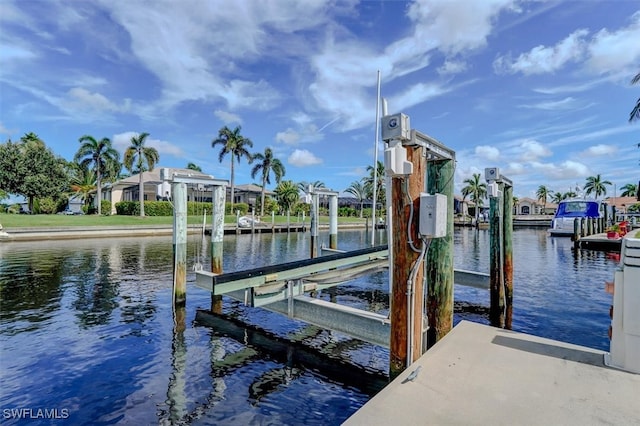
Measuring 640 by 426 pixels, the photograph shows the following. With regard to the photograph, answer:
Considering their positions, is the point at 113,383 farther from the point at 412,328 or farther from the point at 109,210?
the point at 109,210

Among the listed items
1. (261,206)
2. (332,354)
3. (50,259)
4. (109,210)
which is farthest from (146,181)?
(332,354)

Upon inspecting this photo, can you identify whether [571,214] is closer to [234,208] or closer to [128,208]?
[234,208]

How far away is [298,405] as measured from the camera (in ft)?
15.9

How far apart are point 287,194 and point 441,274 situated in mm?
54644

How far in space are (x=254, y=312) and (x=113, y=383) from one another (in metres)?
3.98

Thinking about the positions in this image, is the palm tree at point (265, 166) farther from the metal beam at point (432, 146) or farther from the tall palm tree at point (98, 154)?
the metal beam at point (432, 146)

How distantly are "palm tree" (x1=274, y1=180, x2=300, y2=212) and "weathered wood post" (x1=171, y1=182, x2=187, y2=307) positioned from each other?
49896 millimetres

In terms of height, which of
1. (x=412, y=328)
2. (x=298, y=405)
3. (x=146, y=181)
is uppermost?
(x=146, y=181)

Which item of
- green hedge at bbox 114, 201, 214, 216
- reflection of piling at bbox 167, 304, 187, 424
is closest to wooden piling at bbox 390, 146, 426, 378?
reflection of piling at bbox 167, 304, 187, 424

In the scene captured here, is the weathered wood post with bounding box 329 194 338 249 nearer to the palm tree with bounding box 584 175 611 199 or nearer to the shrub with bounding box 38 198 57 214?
the shrub with bounding box 38 198 57 214

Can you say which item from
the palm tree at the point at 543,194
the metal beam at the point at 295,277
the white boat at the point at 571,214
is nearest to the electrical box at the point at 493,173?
the metal beam at the point at 295,277

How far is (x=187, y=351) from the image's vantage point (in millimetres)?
6664

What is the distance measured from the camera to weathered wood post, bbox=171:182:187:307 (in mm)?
8742

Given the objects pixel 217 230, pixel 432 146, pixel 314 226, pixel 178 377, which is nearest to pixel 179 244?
pixel 217 230
